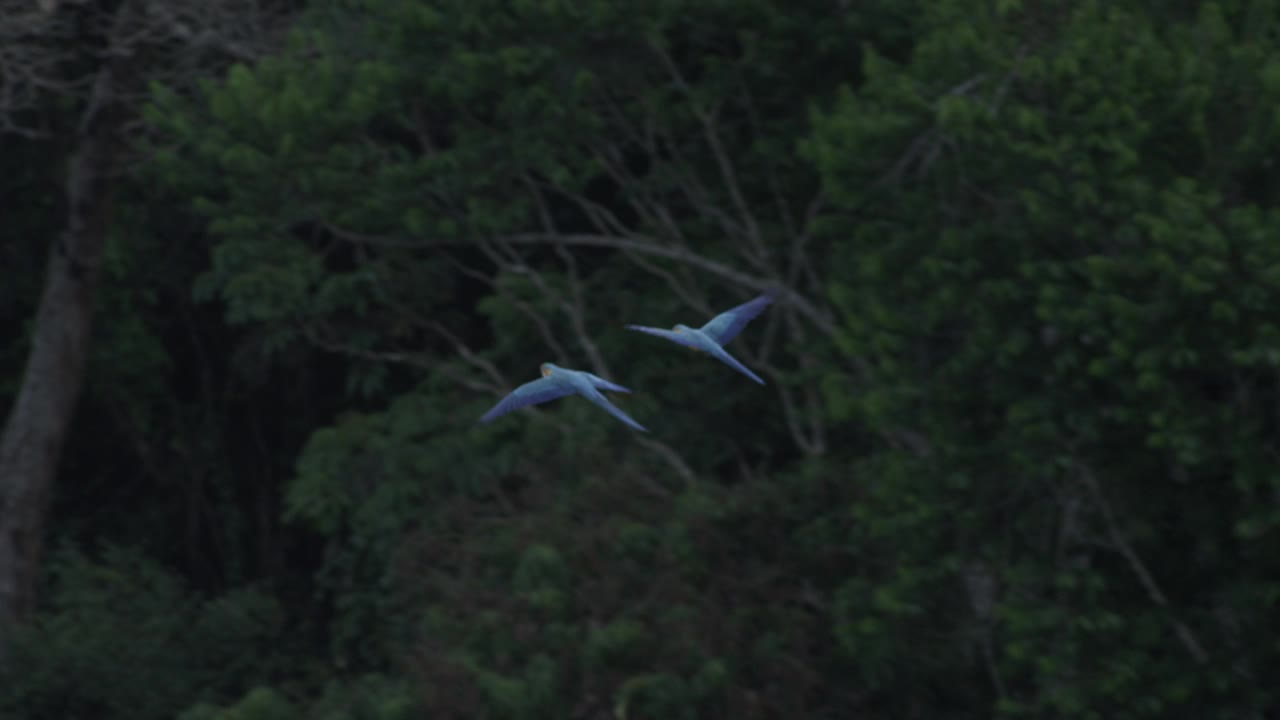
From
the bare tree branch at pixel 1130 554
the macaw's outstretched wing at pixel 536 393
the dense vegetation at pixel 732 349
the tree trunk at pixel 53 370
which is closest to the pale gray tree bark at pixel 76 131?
the tree trunk at pixel 53 370

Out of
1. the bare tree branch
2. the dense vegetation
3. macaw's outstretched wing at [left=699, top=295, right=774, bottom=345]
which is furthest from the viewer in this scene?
the bare tree branch

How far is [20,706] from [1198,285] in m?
7.91

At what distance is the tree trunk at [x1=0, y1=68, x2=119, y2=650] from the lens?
40.6 feet

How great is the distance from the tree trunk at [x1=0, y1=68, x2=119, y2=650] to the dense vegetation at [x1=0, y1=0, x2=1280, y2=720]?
339mm

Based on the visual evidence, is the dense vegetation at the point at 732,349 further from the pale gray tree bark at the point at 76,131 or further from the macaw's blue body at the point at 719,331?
the macaw's blue body at the point at 719,331

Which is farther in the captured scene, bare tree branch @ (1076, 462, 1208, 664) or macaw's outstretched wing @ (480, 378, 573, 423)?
bare tree branch @ (1076, 462, 1208, 664)

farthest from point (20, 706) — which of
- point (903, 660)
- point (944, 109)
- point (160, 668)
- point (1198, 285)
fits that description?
point (1198, 285)

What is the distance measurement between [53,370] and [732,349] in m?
4.58

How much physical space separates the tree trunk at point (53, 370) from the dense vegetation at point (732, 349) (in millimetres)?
339

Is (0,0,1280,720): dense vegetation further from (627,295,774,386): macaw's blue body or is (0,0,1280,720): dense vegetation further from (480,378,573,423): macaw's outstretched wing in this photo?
(480,378,573,423): macaw's outstretched wing

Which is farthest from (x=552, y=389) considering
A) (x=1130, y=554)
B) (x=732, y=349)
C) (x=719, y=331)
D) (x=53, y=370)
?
(x=53, y=370)

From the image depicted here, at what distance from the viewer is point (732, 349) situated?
12.1m

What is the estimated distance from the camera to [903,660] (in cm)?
985

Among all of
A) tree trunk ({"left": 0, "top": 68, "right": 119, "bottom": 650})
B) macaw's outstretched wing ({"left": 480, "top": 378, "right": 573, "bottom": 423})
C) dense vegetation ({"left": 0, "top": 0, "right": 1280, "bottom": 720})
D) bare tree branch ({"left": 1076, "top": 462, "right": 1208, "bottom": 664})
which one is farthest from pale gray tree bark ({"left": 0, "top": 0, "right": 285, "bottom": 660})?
macaw's outstretched wing ({"left": 480, "top": 378, "right": 573, "bottom": 423})
